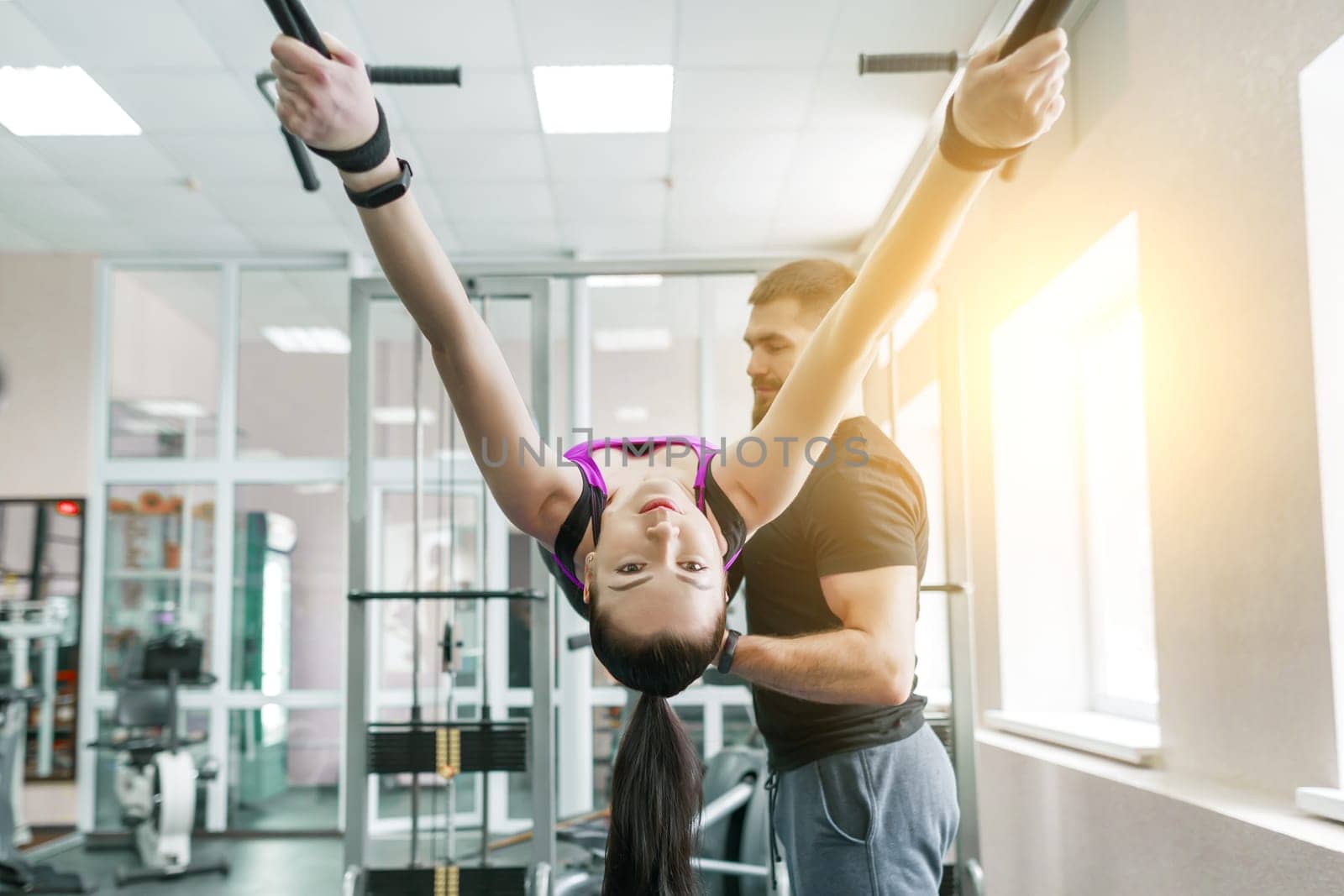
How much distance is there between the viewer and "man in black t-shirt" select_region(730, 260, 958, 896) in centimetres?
138

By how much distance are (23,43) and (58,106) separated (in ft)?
1.64

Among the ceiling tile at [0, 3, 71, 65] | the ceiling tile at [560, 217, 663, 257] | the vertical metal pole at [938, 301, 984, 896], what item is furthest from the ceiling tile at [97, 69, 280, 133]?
the vertical metal pole at [938, 301, 984, 896]

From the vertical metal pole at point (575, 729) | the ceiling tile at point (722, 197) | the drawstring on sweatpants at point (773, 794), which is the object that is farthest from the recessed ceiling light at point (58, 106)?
the drawstring on sweatpants at point (773, 794)

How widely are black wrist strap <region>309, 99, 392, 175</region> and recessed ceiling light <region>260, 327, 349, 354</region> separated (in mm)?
6329

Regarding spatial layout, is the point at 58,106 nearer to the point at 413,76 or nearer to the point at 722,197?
the point at 413,76

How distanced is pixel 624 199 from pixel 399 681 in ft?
10.6

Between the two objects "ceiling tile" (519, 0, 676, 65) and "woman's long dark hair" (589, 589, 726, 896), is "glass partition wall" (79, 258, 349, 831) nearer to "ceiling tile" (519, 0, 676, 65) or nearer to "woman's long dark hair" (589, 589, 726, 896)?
"ceiling tile" (519, 0, 676, 65)

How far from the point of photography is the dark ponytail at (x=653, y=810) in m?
1.16

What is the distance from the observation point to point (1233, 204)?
218 cm

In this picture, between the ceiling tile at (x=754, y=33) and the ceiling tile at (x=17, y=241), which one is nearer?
the ceiling tile at (x=754, y=33)

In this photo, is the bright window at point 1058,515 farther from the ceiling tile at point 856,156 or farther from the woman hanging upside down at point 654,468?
the woman hanging upside down at point 654,468

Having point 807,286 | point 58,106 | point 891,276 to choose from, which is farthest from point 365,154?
point 58,106

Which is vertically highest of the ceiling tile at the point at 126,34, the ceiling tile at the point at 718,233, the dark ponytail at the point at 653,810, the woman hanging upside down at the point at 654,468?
the ceiling tile at the point at 126,34

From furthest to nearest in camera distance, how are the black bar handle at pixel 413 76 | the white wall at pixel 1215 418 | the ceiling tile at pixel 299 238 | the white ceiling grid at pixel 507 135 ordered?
the ceiling tile at pixel 299 238
the white ceiling grid at pixel 507 135
the black bar handle at pixel 413 76
the white wall at pixel 1215 418
